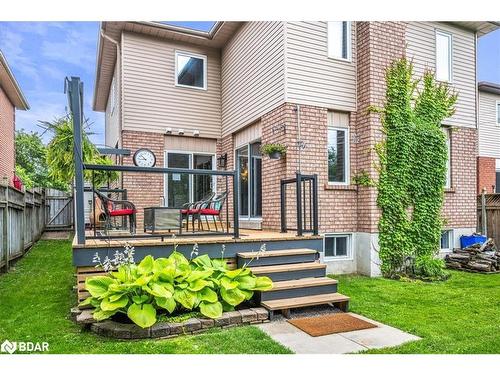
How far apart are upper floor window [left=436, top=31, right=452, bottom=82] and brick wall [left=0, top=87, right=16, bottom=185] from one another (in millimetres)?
10760

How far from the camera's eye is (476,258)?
7.23 metres

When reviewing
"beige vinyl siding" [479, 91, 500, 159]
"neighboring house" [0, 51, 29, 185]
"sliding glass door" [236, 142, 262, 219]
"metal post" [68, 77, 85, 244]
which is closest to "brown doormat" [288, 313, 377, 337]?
"metal post" [68, 77, 85, 244]

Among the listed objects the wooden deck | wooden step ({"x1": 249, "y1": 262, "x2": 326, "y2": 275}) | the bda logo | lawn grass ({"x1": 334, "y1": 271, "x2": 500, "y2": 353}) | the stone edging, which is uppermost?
the wooden deck

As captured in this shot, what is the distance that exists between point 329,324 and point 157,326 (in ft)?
5.59

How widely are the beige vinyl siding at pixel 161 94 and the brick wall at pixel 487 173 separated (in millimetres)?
9244

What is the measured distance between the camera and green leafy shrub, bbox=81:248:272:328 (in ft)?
11.0

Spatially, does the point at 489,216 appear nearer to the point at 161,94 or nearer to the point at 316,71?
the point at 316,71

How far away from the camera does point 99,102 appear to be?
1290 cm

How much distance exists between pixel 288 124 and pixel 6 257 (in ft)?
16.7

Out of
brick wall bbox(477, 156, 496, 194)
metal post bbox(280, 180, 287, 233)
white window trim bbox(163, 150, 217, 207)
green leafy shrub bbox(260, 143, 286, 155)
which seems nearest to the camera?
metal post bbox(280, 180, 287, 233)

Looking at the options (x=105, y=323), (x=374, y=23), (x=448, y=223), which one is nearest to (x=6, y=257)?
(x=105, y=323)

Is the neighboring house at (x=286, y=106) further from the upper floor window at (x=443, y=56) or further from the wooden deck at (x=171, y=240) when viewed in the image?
the wooden deck at (x=171, y=240)

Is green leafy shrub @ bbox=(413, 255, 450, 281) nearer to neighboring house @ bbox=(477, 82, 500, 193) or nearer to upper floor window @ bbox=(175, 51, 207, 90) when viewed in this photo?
upper floor window @ bbox=(175, 51, 207, 90)
